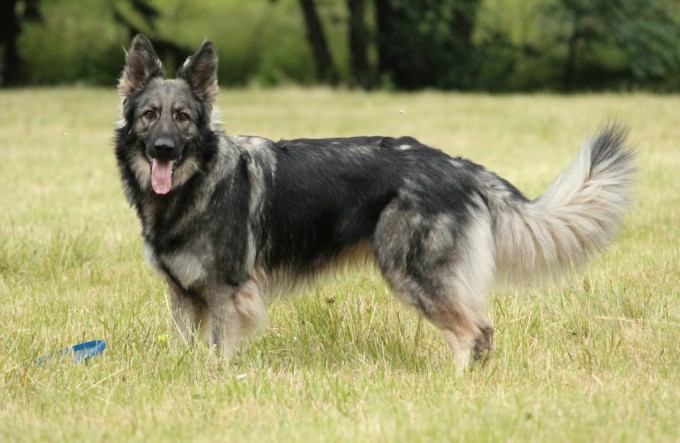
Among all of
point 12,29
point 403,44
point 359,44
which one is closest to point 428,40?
point 403,44

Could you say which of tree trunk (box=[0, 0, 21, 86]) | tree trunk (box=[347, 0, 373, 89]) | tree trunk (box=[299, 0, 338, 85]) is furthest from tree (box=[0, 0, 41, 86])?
tree trunk (box=[347, 0, 373, 89])

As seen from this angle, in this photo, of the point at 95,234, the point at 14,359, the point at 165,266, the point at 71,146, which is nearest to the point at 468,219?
the point at 165,266

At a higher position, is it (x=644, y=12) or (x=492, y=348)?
(x=644, y=12)

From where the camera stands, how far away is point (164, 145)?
5.14 metres

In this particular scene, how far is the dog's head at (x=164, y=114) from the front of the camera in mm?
5246

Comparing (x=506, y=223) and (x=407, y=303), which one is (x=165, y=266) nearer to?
(x=407, y=303)

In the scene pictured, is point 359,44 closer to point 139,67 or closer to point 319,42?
point 319,42

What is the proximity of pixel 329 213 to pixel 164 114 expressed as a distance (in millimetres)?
1072

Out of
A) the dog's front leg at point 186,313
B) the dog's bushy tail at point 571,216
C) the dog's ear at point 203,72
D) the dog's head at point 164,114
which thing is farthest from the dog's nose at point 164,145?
the dog's bushy tail at point 571,216

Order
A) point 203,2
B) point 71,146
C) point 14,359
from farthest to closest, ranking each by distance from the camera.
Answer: point 203,2, point 71,146, point 14,359

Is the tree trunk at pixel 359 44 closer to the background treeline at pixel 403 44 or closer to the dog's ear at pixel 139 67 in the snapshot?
the background treeline at pixel 403 44

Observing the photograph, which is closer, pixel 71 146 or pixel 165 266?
pixel 165 266

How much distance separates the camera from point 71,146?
1559cm

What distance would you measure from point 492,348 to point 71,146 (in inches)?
459
